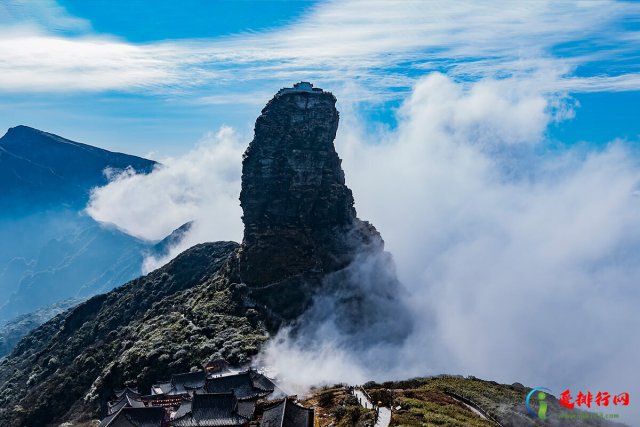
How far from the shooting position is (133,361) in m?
122

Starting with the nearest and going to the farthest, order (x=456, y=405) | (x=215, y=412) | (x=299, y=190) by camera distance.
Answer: (x=215, y=412), (x=456, y=405), (x=299, y=190)

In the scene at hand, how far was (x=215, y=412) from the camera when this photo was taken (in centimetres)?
7306

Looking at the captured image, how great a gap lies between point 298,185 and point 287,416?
306ft

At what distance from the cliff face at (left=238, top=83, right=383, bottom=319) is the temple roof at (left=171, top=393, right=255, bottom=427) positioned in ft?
232

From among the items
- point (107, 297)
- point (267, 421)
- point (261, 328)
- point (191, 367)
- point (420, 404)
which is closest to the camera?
point (267, 421)

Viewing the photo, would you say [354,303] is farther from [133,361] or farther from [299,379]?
[133,361]

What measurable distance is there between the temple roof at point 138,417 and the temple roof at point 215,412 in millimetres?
6837

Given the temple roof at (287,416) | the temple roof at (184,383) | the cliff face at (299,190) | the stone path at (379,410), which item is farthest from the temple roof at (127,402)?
the cliff face at (299,190)

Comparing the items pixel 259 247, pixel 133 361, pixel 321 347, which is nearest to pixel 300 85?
pixel 259 247

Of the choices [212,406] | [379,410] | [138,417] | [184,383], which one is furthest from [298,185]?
[379,410]

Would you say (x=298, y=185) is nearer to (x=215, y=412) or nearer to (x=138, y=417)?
(x=138, y=417)

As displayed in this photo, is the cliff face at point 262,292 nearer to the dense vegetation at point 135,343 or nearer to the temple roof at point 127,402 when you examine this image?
the dense vegetation at point 135,343

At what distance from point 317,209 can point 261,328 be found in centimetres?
3906

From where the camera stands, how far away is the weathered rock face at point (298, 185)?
149 meters
